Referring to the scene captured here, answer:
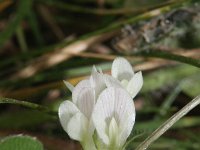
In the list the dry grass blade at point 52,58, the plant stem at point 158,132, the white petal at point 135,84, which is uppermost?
the white petal at point 135,84

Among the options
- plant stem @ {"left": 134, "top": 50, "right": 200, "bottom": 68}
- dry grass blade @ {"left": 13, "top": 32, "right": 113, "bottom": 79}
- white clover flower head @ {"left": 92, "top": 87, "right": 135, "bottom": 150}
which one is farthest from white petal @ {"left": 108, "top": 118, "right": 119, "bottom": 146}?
dry grass blade @ {"left": 13, "top": 32, "right": 113, "bottom": 79}

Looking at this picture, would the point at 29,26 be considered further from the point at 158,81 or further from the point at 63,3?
the point at 158,81

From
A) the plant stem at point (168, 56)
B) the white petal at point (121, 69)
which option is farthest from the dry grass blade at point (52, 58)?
the white petal at point (121, 69)

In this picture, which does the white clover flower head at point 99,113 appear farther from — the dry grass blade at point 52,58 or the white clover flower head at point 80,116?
the dry grass blade at point 52,58

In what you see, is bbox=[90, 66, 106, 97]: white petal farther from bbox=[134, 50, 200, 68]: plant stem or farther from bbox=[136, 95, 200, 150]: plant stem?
bbox=[134, 50, 200, 68]: plant stem

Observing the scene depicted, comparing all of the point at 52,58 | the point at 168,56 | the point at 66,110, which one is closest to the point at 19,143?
the point at 66,110

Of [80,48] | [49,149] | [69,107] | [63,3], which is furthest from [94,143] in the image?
[63,3]
